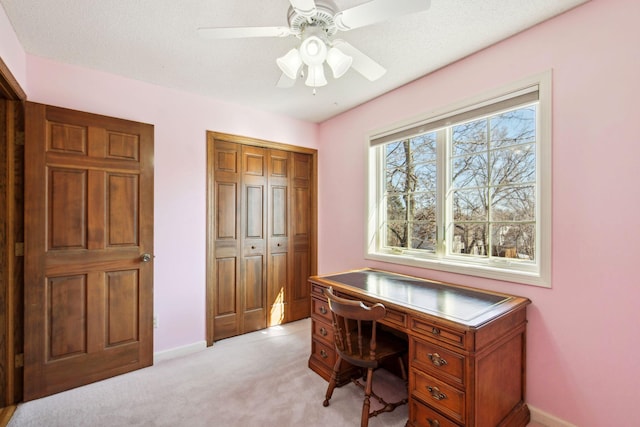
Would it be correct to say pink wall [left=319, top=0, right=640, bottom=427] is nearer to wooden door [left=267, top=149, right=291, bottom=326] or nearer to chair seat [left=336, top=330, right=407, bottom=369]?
chair seat [left=336, top=330, right=407, bottom=369]

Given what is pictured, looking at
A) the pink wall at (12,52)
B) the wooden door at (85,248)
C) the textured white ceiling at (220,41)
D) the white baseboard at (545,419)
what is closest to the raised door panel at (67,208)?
the wooden door at (85,248)

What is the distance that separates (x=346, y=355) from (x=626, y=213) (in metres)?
1.74

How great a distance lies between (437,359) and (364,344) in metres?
0.52

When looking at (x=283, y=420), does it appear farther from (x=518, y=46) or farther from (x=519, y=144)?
(x=518, y=46)

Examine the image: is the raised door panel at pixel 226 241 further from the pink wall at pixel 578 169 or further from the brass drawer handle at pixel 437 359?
the brass drawer handle at pixel 437 359

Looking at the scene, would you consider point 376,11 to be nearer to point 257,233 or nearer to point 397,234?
point 397,234

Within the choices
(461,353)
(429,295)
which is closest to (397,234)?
(429,295)

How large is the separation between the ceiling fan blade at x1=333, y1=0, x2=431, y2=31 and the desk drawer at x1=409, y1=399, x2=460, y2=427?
198 cm

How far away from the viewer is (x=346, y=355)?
1.82 metres

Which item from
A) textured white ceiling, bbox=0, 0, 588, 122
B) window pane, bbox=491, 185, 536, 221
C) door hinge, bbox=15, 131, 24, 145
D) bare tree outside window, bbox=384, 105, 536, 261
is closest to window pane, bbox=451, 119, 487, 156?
bare tree outside window, bbox=384, 105, 536, 261

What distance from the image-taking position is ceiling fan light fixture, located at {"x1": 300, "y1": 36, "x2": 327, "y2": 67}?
4.51 feet

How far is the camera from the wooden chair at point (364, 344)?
1.68m

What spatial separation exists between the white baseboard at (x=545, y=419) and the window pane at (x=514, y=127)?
1737mm

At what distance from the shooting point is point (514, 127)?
2.03 meters
